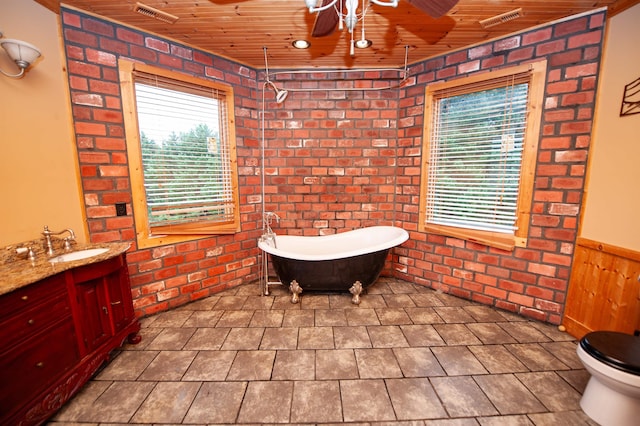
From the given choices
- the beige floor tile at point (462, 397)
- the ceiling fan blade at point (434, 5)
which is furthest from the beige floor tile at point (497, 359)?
the ceiling fan blade at point (434, 5)

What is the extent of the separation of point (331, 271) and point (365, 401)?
1.12 metres

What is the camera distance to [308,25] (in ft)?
6.47

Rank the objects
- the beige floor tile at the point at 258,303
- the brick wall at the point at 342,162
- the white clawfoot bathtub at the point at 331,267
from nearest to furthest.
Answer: the brick wall at the point at 342,162
the white clawfoot bathtub at the point at 331,267
the beige floor tile at the point at 258,303

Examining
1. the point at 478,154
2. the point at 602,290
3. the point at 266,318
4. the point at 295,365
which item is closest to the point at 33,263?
the point at 266,318

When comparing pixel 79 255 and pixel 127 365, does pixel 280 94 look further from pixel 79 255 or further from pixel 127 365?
pixel 127 365

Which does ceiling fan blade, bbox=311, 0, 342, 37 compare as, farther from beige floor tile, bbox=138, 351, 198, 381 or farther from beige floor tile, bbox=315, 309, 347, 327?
beige floor tile, bbox=138, 351, 198, 381

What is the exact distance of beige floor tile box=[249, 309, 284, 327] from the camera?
2.17 metres

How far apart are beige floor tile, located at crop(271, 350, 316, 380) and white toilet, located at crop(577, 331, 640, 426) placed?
1.49 metres

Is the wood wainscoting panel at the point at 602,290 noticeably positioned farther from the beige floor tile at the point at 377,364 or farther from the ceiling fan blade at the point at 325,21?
the ceiling fan blade at the point at 325,21

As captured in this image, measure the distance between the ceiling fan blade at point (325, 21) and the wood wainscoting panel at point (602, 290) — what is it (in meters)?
2.40

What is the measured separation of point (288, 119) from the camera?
9.23 feet

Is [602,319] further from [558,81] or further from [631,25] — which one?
[631,25]

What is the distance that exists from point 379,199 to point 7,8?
10.4ft

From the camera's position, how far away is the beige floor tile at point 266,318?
7.13 ft
